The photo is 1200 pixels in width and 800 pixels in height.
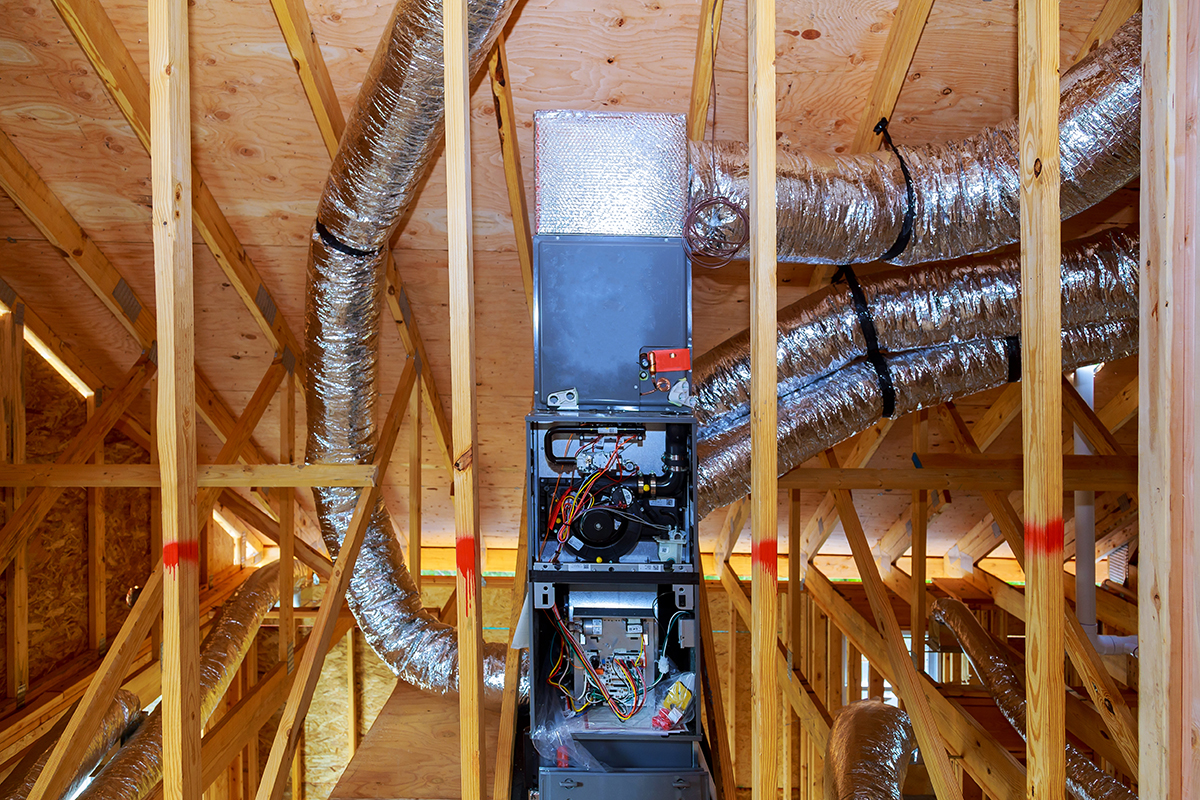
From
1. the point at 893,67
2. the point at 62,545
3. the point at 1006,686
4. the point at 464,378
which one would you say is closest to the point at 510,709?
the point at 464,378

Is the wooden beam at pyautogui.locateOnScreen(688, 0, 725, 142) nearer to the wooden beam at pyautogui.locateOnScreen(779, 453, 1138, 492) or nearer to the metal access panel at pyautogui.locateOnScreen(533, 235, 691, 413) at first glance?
the metal access panel at pyautogui.locateOnScreen(533, 235, 691, 413)

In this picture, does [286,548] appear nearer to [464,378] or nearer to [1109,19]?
[464,378]

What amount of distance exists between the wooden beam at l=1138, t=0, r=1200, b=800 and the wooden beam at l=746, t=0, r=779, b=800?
611 mm

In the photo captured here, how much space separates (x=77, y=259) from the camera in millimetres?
2740

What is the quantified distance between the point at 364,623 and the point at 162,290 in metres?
1.81

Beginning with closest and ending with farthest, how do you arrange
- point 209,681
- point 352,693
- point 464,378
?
point 464,378
point 209,681
point 352,693

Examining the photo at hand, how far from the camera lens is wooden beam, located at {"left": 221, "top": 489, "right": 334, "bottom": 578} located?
397 centimetres

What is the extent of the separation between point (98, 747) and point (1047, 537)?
286cm

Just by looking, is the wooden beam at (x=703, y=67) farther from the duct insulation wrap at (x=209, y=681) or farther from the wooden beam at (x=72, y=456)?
the wooden beam at (x=72, y=456)

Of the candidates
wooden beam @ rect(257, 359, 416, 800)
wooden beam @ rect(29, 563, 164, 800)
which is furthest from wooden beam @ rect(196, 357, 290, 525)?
wooden beam @ rect(257, 359, 416, 800)

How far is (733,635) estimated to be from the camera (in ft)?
15.1

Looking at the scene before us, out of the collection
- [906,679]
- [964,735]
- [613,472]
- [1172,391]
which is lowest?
[964,735]

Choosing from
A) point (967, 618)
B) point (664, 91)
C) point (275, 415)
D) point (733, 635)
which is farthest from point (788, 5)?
point (733, 635)

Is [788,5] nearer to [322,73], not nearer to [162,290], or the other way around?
[322,73]
